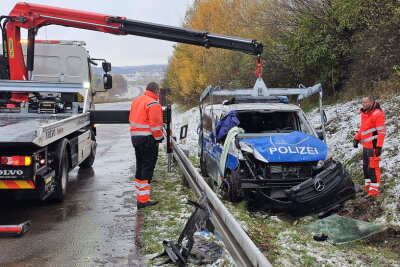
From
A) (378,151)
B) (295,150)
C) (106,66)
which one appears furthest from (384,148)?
(106,66)

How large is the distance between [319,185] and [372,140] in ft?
7.01

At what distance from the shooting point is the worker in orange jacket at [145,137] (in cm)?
712

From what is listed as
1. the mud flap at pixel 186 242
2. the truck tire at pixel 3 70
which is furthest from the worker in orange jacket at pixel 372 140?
the truck tire at pixel 3 70

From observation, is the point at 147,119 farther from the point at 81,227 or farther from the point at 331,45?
the point at 331,45

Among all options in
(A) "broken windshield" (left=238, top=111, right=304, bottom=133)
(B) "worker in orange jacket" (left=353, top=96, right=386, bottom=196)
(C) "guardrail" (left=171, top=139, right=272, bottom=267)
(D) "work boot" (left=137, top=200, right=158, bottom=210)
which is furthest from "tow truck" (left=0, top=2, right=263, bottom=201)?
(C) "guardrail" (left=171, top=139, right=272, bottom=267)

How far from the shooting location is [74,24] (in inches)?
412

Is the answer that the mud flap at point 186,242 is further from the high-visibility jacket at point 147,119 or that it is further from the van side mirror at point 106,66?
the van side mirror at point 106,66

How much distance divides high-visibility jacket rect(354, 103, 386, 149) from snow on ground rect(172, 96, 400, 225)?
27.6 inches

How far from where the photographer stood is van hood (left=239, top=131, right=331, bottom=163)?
687cm

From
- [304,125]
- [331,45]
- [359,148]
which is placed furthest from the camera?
[331,45]

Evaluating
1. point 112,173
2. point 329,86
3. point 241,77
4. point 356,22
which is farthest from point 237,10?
point 112,173

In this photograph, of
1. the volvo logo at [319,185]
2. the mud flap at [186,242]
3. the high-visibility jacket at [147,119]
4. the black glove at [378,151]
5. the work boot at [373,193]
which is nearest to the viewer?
the mud flap at [186,242]

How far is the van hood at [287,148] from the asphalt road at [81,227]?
218 centimetres

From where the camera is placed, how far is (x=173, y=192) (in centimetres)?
817
